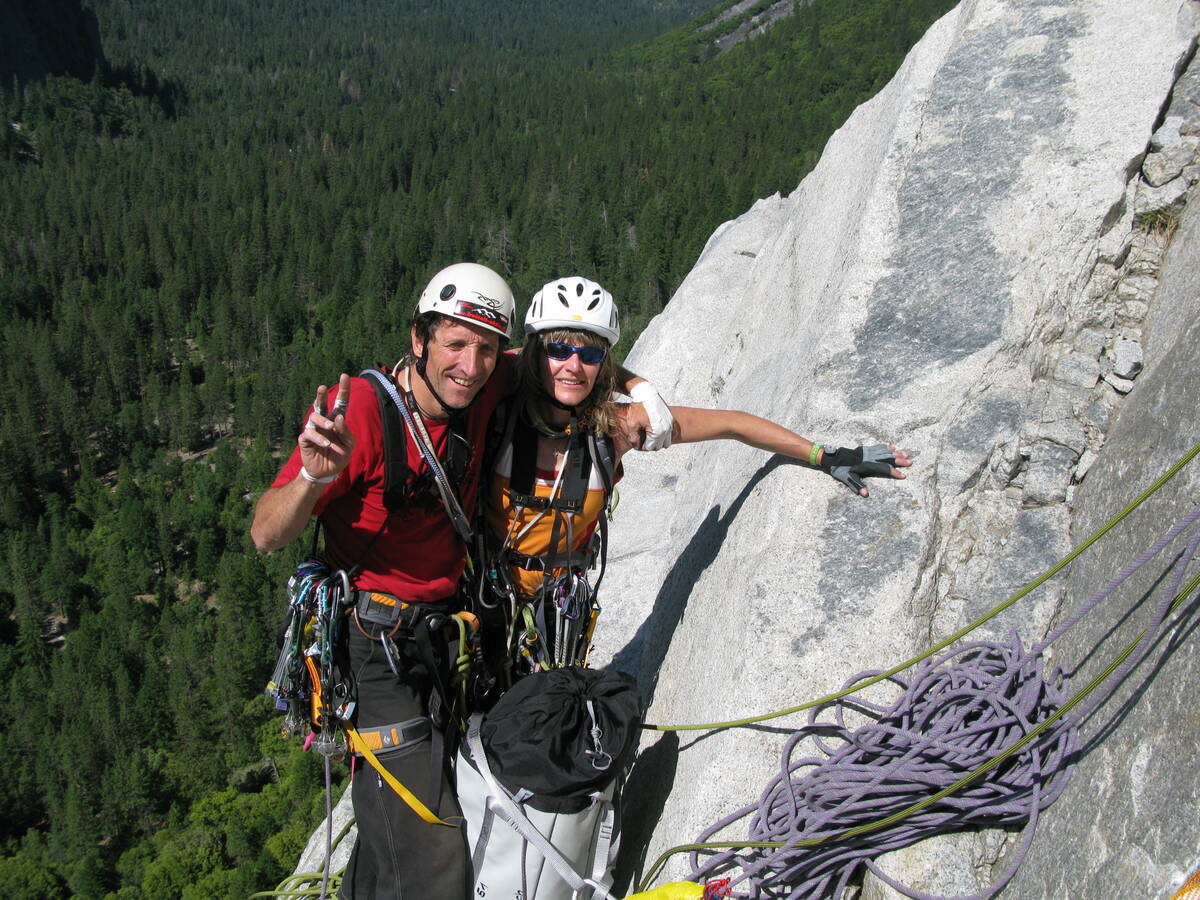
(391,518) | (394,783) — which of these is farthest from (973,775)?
(391,518)

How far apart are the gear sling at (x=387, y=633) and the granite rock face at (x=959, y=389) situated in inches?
45.8

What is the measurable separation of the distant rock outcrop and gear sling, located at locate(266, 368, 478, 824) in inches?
6365

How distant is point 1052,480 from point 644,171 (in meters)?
115

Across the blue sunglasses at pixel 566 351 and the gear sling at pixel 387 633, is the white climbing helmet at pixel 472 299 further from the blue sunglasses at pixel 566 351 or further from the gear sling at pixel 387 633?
the gear sling at pixel 387 633

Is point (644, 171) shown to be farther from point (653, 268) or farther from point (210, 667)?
point (210, 667)

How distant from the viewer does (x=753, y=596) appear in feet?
13.6

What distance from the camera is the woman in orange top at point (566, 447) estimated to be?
13.5 feet

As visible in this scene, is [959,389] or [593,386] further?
[959,389]

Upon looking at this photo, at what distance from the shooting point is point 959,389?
173 inches

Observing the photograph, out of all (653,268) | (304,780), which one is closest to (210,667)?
(304,780)

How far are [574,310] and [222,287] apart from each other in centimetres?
10896

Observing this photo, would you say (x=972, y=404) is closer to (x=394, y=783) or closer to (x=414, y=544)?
(x=414, y=544)

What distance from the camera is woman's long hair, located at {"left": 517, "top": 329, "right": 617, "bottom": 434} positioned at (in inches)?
161

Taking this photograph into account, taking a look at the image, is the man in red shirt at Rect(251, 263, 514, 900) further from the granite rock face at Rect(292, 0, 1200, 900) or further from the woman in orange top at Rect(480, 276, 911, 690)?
the granite rock face at Rect(292, 0, 1200, 900)
